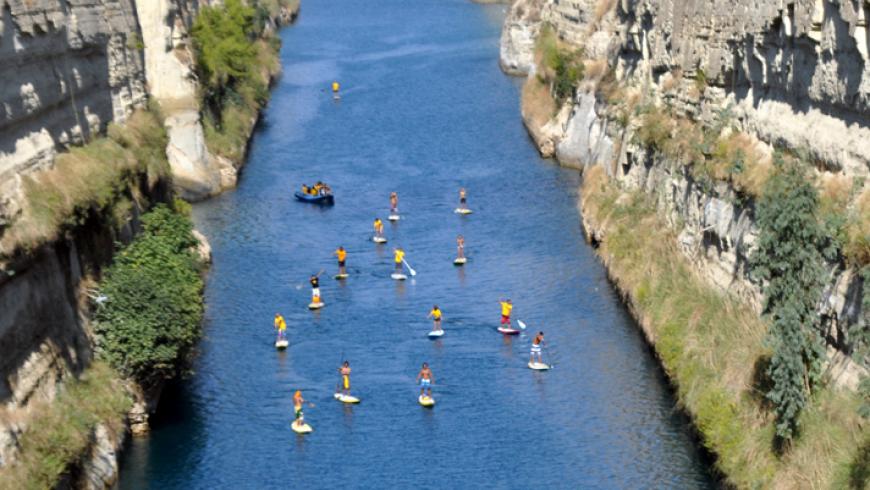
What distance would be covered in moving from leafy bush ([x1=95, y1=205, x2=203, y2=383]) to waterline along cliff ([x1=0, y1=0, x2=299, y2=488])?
0.12 ft

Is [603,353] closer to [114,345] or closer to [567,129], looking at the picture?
[114,345]

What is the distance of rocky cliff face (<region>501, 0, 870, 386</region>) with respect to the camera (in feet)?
123

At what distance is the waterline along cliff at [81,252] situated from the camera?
35.4 metres

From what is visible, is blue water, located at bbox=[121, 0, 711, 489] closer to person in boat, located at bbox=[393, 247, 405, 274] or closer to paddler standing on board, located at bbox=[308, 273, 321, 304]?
paddler standing on board, located at bbox=[308, 273, 321, 304]

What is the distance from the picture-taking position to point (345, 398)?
4412 cm

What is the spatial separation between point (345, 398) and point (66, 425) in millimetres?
9769

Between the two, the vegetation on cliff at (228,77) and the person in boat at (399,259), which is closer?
the person in boat at (399,259)

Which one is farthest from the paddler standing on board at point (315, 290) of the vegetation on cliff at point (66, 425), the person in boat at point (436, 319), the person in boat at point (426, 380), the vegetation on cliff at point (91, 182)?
the vegetation on cliff at point (66, 425)

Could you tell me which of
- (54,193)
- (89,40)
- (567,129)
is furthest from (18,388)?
(567,129)

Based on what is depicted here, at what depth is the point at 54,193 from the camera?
38.9m

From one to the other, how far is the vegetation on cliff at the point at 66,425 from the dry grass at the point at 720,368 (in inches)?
537

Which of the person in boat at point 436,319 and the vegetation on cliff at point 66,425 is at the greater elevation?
the vegetation on cliff at point 66,425

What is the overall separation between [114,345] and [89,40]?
390 inches

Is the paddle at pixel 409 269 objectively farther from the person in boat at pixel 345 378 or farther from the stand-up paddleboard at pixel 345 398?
the stand-up paddleboard at pixel 345 398
